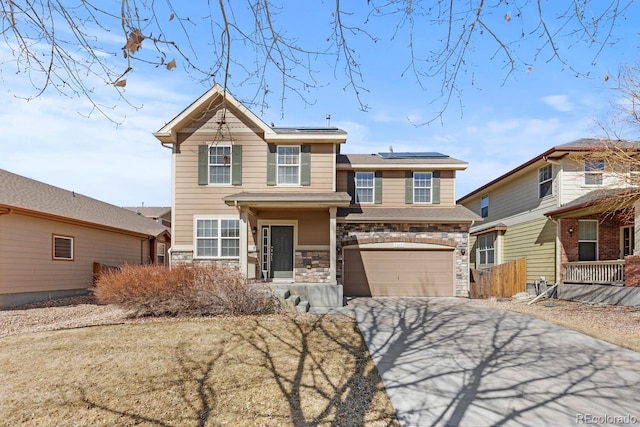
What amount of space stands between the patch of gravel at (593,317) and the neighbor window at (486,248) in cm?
504

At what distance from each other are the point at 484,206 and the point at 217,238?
15.7 metres

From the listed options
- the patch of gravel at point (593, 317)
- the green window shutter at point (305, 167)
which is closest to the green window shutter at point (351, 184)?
the green window shutter at point (305, 167)

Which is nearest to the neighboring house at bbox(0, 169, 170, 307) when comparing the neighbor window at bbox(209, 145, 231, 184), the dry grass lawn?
the dry grass lawn

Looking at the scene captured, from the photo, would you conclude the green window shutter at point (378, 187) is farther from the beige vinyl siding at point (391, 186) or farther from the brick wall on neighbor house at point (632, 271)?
the brick wall on neighbor house at point (632, 271)

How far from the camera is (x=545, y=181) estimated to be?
1566 cm

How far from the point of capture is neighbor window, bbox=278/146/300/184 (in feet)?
46.9

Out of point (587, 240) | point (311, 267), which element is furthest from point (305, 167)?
point (587, 240)

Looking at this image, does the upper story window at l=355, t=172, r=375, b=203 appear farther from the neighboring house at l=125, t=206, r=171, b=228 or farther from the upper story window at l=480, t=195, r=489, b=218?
the neighboring house at l=125, t=206, r=171, b=228

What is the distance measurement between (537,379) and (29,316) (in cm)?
1222

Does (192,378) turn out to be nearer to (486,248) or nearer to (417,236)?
(417,236)

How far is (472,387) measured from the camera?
522cm

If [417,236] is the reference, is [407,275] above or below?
below

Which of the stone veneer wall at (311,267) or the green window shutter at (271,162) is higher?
the green window shutter at (271,162)

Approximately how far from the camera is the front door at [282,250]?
46.5ft
